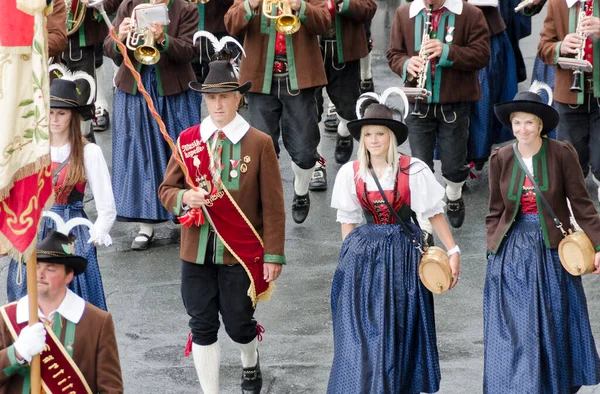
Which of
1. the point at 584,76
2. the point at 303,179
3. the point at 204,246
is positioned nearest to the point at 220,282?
the point at 204,246

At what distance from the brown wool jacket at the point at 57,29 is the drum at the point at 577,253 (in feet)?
15.9

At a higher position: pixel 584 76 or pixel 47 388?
pixel 584 76

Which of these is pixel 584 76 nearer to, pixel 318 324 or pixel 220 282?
pixel 318 324

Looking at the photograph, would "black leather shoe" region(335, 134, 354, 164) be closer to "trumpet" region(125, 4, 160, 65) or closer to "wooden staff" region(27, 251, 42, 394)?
"trumpet" region(125, 4, 160, 65)

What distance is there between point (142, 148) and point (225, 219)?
304 cm

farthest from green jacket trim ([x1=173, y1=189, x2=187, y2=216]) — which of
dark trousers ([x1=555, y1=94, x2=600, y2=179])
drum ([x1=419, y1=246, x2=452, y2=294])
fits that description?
dark trousers ([x1=555, y1=94, x2=600, y2=179])

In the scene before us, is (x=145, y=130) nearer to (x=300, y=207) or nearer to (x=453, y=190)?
(x=300, y=207)

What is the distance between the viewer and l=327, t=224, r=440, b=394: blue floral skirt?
833 cm

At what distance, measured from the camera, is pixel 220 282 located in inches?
344

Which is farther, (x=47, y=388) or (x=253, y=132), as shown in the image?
(x=253, y=132)

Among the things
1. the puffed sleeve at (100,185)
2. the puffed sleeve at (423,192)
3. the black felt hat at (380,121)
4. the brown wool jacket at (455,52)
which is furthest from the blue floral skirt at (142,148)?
the puffed sleeve at (423,192)

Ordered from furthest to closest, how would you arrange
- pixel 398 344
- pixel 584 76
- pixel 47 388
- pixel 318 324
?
1. pixel 584 76
2. pixel 318 324
3. pixel 398 344
4. pixel 47 388

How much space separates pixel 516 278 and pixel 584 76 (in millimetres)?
2781

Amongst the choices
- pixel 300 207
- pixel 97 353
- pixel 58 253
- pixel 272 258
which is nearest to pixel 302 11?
pixel 300 207
